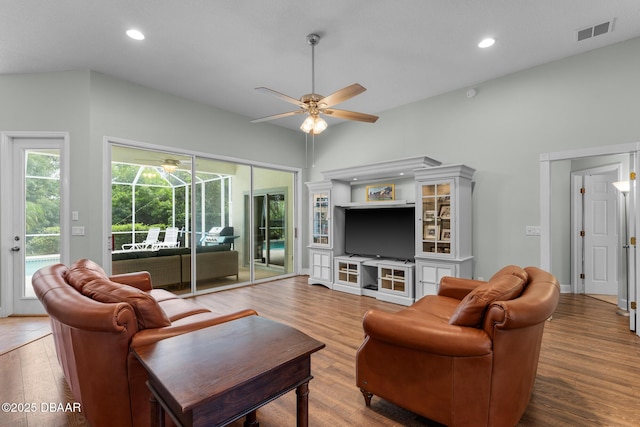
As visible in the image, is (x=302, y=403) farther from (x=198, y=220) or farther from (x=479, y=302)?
(x=198, y=220)

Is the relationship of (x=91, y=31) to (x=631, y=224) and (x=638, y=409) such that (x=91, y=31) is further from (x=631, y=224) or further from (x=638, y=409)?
(x=631, y=224)

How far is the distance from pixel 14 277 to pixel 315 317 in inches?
157

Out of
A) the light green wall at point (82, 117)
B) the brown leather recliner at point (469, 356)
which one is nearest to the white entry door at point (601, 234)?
the brown leather recliner at point (469, 356)

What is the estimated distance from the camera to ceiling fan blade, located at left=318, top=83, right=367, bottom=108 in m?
2.61

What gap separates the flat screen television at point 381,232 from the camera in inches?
184

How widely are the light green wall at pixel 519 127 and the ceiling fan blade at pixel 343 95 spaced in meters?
1.96

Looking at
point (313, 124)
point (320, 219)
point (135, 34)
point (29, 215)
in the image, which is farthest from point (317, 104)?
point (29, 215)

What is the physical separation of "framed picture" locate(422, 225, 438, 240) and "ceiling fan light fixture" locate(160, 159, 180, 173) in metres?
4.05

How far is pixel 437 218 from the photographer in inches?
165

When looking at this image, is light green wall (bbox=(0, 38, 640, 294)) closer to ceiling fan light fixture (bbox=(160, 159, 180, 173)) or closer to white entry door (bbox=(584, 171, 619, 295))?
ceiling fan light fixture (bbox=(160, 159, 180, 173))

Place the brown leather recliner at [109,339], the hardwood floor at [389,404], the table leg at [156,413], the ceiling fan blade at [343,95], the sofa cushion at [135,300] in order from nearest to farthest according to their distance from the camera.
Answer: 1. the table leg at [156,413]
2. the brown leather recliner at [109,339]
3. the sofa cushion at [135,300]
4. the hardwood floor at [389,404]
5. the ceiling fan blade at [343,95]

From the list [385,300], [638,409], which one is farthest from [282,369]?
[385,300]

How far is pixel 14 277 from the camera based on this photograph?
12.7 ft

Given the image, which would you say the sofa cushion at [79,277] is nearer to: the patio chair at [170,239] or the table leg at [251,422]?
the table leg at [251,422]
